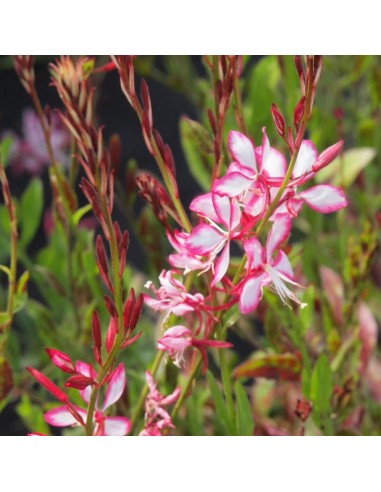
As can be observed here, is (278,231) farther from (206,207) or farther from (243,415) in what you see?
(243,415)

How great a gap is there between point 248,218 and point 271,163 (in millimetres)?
38

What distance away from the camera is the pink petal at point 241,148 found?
1.63 ft

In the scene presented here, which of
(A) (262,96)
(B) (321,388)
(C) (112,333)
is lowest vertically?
(B) (321,388)

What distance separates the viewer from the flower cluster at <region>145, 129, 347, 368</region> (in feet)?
1.57

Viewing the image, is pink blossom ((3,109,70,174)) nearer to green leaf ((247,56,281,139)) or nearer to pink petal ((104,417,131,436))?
green leaf ((247,56,281,139))

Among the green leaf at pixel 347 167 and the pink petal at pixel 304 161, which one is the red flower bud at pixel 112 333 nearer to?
the pink petal at pixel 304 161

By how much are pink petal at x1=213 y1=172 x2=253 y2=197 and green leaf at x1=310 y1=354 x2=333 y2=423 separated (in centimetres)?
22

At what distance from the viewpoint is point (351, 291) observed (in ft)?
2.52

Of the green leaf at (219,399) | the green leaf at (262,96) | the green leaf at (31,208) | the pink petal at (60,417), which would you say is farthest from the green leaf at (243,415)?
the green leaf at (31,208)

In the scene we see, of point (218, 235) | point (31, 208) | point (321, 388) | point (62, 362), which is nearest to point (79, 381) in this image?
point (62, 362)

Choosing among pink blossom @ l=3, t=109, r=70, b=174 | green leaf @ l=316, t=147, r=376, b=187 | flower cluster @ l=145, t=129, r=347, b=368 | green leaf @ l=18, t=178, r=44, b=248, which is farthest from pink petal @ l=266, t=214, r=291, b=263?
pink blossom @ l=3, t=109, r=70, b=174

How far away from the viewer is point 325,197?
0.50 metres
